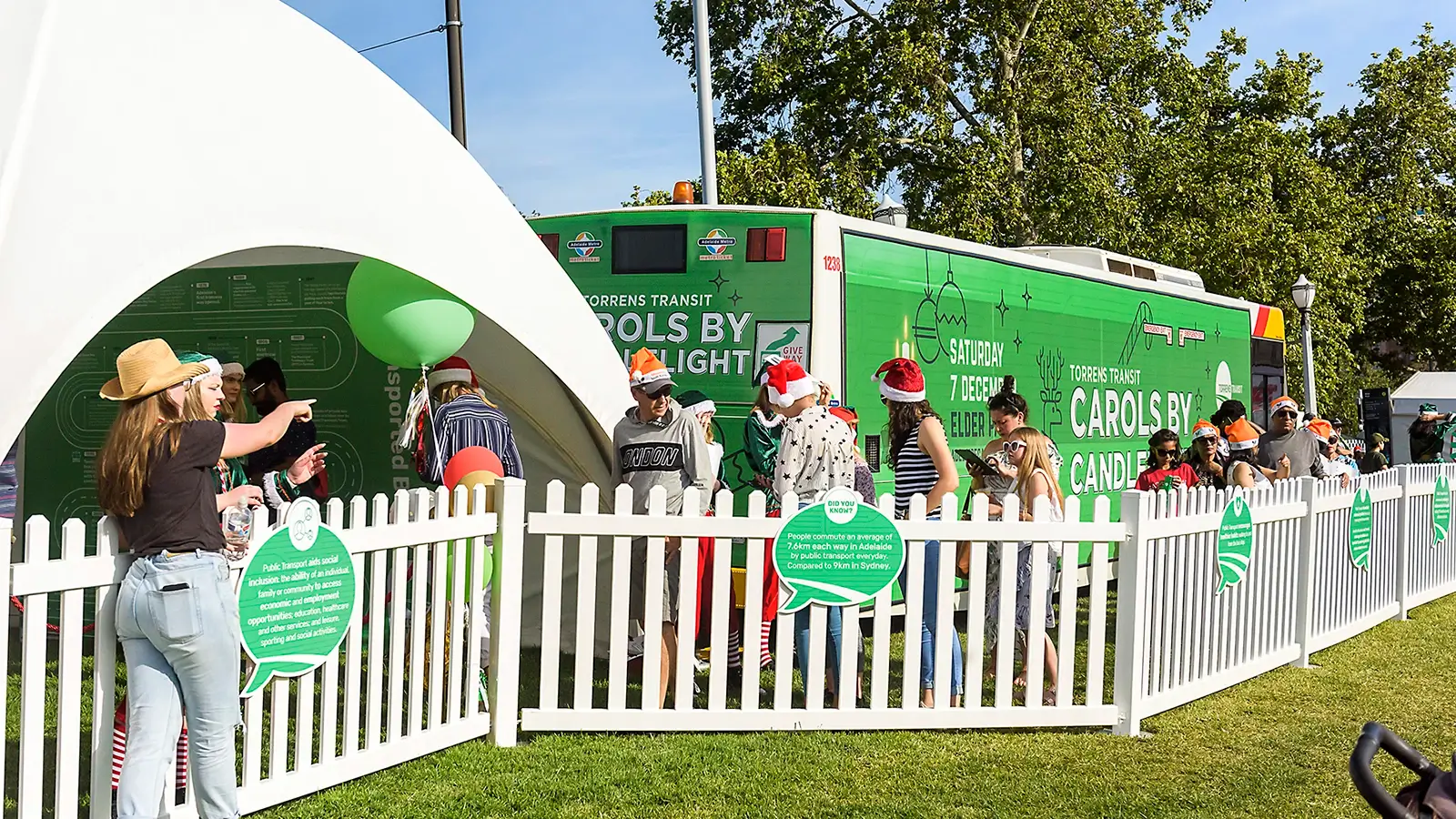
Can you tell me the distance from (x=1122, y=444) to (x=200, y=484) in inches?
380

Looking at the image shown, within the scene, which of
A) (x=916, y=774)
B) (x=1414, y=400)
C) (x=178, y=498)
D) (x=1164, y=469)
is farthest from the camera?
(x=1414, y=400)

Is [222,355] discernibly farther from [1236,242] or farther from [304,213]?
[1236,242]

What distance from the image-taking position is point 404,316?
20.9ft

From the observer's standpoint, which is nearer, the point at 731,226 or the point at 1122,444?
the point at 731,226

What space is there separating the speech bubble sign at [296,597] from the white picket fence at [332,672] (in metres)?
0.08

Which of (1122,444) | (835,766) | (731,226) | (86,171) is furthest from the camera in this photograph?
(1122,444)

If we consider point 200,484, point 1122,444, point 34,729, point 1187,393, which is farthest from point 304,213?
point 1187,393

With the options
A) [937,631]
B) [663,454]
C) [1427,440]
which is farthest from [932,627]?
[1427,440]

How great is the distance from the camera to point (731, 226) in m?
8.48

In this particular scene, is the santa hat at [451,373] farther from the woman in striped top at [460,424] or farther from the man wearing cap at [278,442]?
the man wearing cap at [278,442]

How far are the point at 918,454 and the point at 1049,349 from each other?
164 inches

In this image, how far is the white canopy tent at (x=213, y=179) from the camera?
4.50 metres

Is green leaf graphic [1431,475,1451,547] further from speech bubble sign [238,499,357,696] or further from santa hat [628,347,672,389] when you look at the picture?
speech bubble sign [238,499,357,696]

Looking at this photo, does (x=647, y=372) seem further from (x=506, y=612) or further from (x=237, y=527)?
(x=237, y=527)
